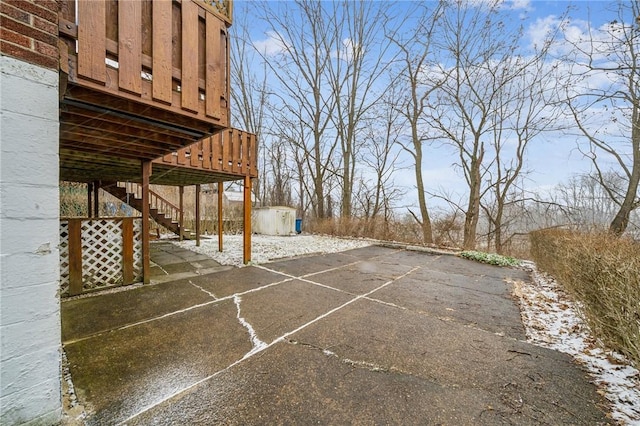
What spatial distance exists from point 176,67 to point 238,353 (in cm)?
282

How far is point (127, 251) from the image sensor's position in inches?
165

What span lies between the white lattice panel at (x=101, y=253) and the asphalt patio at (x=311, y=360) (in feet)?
1.50

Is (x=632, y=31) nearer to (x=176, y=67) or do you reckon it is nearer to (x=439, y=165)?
(x=439, y=165)

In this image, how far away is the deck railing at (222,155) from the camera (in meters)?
5.29

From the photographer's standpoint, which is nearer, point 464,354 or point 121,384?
point 121,384

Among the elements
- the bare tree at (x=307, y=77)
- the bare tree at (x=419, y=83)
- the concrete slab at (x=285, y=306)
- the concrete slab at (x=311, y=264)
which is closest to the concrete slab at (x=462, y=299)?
the concrete slab at (x=285, y=306)

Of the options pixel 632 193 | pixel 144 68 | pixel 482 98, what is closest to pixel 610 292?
pixel 144 68

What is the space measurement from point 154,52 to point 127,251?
11.0ft

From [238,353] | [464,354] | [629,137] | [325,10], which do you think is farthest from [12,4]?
[325,10]

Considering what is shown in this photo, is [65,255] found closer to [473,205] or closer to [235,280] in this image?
[235,280]

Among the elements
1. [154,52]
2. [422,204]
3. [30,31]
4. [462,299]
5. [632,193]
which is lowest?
[462,299]

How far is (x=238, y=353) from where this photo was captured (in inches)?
90.8

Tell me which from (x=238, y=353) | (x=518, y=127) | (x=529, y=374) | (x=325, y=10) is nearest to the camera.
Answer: (x=529, y=374)

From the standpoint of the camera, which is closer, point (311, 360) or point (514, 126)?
point (311, 360)
